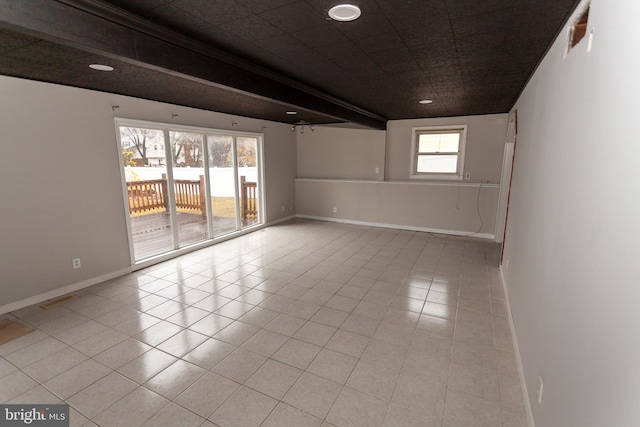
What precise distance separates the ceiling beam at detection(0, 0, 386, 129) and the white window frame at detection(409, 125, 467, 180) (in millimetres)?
3955

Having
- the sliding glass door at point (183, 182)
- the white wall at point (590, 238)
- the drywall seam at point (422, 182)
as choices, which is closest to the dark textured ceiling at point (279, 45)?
the white wall at point (590, 238)

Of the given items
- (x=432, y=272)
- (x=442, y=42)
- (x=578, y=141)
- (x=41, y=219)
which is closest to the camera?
(x=578, y=141)

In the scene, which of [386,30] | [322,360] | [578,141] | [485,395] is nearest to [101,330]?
[322,360]

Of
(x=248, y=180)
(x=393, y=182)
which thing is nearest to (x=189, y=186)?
(x=248, y=180)

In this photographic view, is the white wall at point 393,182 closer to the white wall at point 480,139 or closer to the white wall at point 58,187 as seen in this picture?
the white wall at point 480,139

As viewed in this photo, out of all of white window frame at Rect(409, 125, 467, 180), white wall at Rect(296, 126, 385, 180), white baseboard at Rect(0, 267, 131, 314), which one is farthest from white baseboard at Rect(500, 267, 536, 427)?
white baseboard at Rect(0, 267, 131, 314)

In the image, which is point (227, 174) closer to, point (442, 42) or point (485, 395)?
point (442, 42)

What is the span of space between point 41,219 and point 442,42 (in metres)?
4.25

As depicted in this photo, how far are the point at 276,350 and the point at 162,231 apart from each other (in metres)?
3.57

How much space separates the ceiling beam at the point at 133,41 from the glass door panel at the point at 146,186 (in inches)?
88.7

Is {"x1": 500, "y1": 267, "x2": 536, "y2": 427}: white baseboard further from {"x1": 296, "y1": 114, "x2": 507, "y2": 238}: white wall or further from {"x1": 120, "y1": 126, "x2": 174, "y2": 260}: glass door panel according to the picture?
{"x1": 120, "y1": 126, "x2": 174, "y2": 260}: glass door panel

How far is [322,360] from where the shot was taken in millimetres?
2369

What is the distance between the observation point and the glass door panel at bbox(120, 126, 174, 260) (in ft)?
13.5

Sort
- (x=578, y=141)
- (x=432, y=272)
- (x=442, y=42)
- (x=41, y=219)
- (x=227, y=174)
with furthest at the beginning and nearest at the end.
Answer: (x=227, y=174) → (x=432, y=272) → (x=41, y=219) → (x=442, y=42) → (x=578, y=141)
